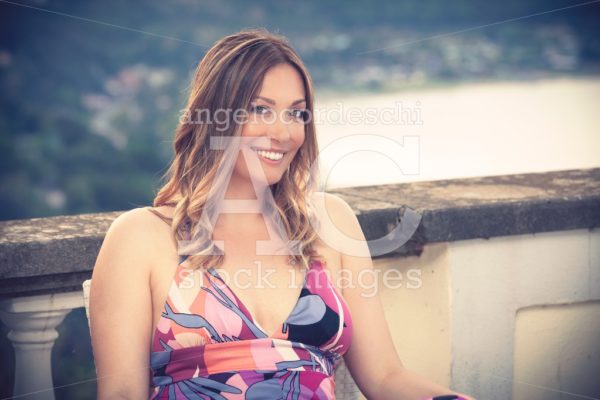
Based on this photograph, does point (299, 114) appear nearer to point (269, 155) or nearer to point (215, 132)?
point (269, 155)

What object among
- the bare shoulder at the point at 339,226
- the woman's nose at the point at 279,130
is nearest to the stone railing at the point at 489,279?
the bare shoulder at the point at 339,226

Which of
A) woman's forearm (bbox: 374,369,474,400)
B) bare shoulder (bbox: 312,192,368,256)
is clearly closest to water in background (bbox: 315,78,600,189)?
bare shoulder (bbox: 312,192,368,256)

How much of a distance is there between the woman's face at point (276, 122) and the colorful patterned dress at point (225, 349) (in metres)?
0.31

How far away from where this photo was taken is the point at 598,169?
2.77 meters

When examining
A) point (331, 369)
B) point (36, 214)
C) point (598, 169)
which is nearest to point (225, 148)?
point (331, 369)

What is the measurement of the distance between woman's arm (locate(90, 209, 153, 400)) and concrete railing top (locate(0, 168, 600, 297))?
155mm

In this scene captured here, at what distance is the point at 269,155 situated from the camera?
1.95 m

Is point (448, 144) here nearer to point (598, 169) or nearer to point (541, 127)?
point (541, 127)

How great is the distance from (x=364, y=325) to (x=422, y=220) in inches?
13.7

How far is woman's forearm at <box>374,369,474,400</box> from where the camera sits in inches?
68.3

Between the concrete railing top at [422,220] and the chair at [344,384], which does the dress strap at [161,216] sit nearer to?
the concrete railing top at [422,220]

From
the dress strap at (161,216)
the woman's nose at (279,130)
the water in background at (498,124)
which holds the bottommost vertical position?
the dress strap at (161,216)

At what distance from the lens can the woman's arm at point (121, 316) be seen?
5.52 feet

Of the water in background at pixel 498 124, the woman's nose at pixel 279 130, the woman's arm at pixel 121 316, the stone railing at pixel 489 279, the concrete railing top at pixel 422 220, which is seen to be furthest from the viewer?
the water in background at pixel 498 124
